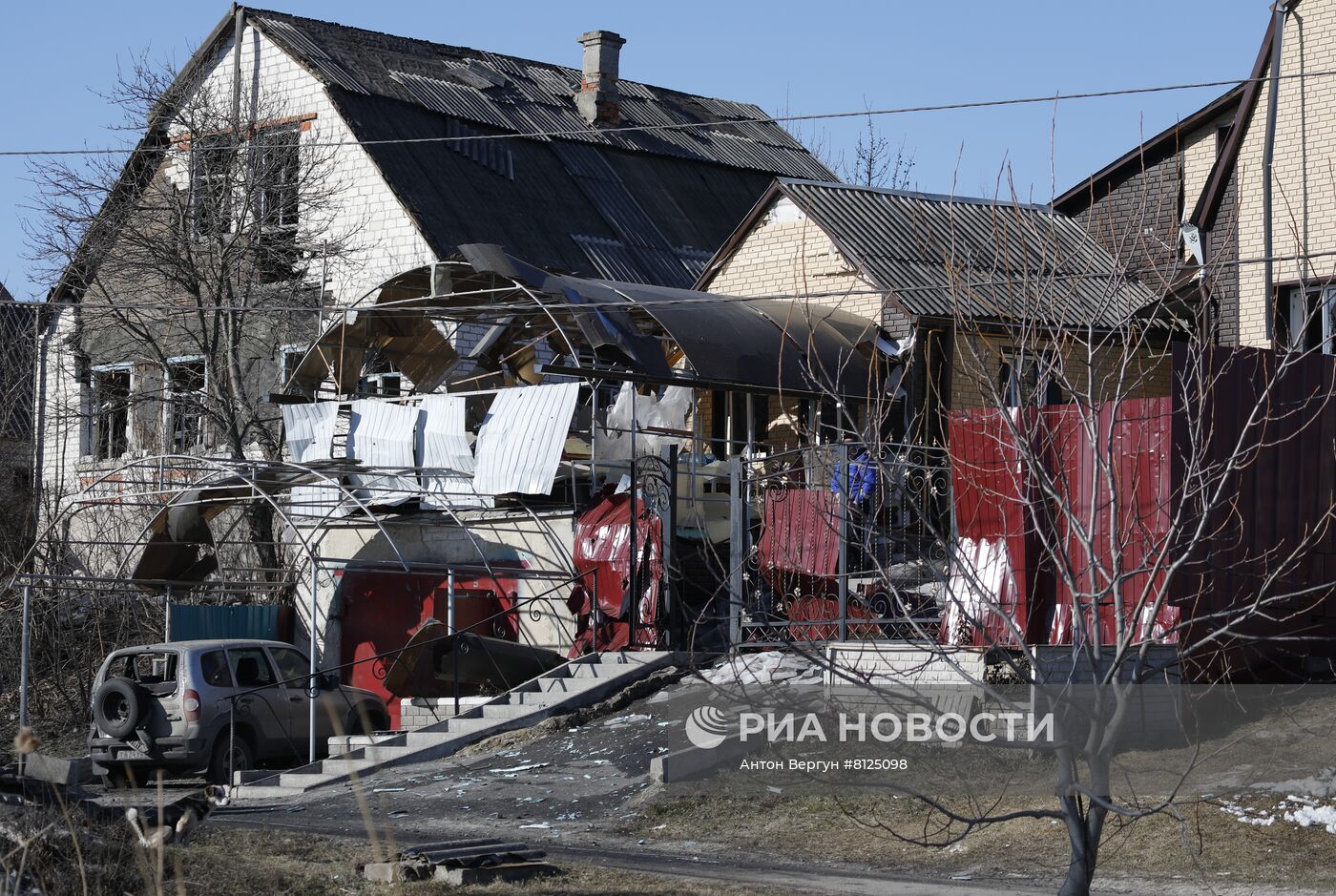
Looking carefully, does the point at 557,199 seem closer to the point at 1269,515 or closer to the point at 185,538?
the point at 185,538

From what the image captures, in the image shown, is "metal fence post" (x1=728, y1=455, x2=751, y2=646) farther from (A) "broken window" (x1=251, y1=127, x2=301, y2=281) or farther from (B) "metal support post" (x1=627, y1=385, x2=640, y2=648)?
(A) "broken window" (x1=251, y1=127, x2=301, y2=281)

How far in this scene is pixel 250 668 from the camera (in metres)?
17.4

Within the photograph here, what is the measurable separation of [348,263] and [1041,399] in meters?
20.3

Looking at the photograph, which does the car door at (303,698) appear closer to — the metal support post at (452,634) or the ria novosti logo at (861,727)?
the metal support post at (452,634)

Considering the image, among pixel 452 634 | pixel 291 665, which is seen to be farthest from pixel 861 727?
pixel 291 665

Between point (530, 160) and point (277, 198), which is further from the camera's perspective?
point (530, 160)

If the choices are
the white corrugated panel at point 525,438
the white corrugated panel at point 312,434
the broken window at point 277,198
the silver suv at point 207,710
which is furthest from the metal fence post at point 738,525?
the broken window at point 277,198

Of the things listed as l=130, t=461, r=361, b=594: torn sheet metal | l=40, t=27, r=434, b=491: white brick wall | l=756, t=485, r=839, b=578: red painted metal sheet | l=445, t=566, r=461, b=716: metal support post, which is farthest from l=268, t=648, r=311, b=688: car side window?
l=40, t=27, r=434, b=491: white brick wall

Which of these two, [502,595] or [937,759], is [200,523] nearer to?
[502,595]

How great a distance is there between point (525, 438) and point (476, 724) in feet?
14.1

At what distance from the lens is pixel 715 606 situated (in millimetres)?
19750

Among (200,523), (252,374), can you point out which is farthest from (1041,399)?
(252,374)

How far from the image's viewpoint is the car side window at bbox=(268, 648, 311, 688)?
1784cm

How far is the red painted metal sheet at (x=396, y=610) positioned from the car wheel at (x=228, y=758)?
3083 millimetres
